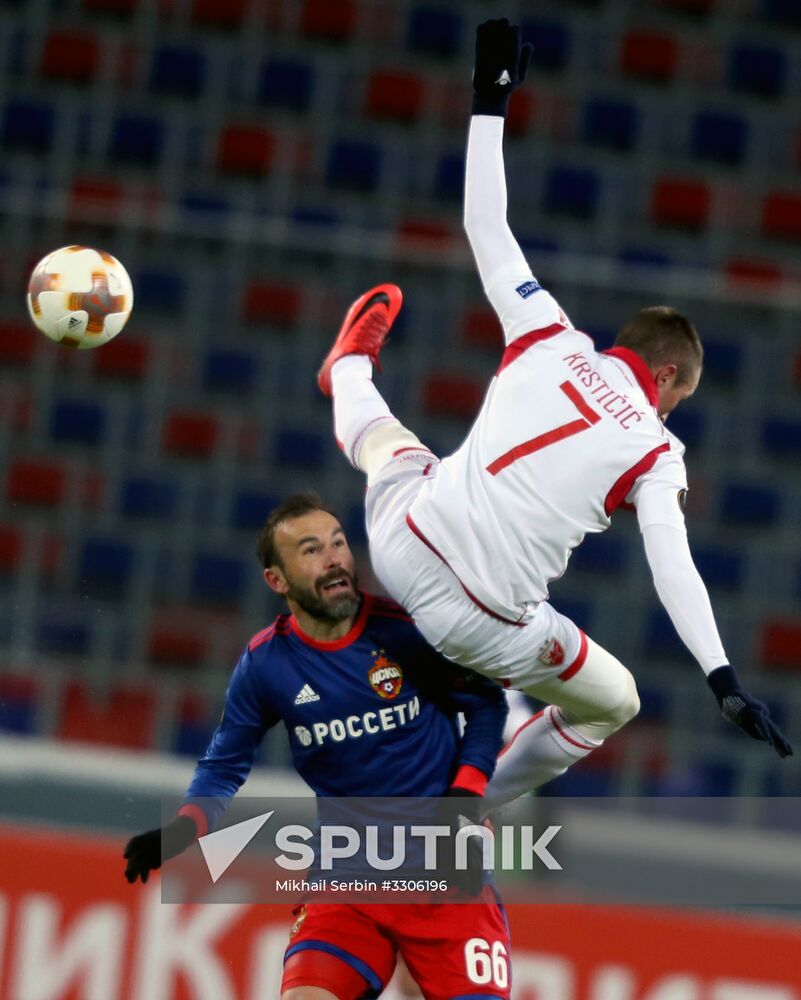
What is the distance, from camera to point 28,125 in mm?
8359

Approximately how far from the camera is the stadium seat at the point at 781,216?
852 cm

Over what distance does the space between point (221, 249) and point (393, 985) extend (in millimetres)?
3296

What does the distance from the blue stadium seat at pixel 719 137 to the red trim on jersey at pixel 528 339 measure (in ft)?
14.8

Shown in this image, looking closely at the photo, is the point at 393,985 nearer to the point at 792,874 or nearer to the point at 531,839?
the point at 531,839

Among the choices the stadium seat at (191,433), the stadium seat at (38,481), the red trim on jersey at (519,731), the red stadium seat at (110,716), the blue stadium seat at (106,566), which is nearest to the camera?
the red trim on jersey at (519,731)

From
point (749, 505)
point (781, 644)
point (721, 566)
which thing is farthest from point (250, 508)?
point (781, 644)

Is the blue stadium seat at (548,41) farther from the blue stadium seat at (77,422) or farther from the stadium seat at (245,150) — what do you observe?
the blue stadium seat at (77,422)

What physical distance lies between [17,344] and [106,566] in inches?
41.9

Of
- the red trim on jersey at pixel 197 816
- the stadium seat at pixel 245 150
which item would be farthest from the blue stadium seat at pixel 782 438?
the red trim on jersey at pixel 197 816

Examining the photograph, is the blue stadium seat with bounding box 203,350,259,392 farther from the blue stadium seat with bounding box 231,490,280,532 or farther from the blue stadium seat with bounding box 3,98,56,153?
the blue stadium seat with bounding box 3,98,56,153

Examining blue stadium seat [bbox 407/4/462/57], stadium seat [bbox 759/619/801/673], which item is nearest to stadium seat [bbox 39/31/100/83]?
blue stadium seat [bbox 407/4/462/57]

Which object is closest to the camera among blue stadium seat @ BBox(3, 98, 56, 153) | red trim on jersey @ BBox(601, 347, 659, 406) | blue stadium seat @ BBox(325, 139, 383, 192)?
red trim on jersey @ BBox(601, 347, 659, 406)

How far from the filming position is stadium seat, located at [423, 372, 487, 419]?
7.59m

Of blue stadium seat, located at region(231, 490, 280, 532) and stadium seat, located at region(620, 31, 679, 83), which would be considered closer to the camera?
blue stadium seat, located at region(231, 490, 280, 532)
